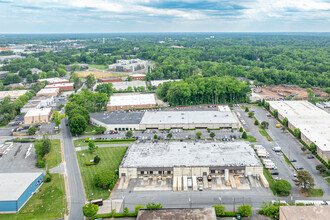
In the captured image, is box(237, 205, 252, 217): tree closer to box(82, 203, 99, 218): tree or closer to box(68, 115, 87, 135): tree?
box(82, 203, 99, 218): tree

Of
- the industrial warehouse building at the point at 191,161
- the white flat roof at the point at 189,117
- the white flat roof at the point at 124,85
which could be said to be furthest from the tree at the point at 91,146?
the white flat roof at the point at 124,85

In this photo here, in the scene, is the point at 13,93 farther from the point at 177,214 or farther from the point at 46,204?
the point at 177,214

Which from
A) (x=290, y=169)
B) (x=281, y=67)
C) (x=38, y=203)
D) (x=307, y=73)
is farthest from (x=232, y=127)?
(x=281, y=67)

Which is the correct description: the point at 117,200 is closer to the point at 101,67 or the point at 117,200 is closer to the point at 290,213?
the point at 290,213

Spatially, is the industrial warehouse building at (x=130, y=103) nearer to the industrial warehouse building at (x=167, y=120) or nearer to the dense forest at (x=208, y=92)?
the dense forest at (x=208, y=92)

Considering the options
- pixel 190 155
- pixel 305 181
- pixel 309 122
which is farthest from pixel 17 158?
pixel 309 122

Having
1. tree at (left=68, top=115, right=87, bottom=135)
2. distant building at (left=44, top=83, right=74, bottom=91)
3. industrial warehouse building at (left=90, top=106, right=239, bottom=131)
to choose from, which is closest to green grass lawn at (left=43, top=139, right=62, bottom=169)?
tree at (left=68, top=115, right=87, bottom=135)
